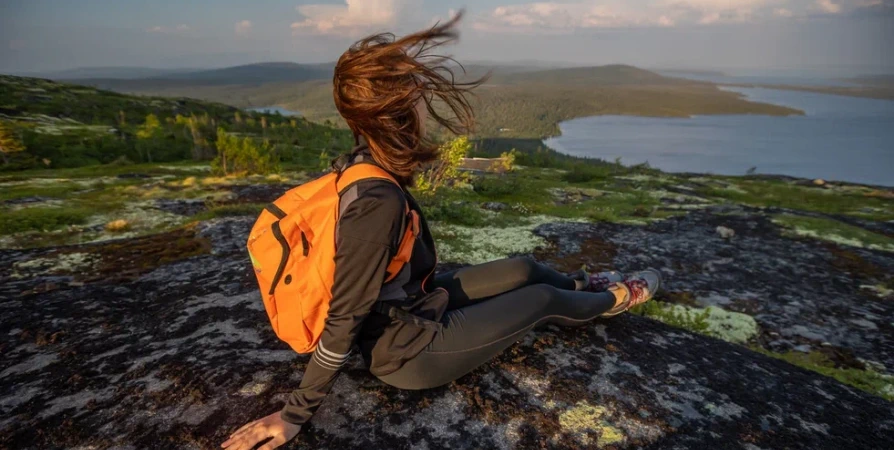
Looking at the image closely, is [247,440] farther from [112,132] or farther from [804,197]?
[112,132]

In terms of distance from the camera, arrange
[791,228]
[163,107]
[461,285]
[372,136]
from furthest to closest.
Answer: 1. [163,107]
2. [791,228]
3. [461,285]
4. [372,136]

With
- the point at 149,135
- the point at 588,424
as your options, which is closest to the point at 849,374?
the point at 588,424

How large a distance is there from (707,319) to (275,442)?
7116mm

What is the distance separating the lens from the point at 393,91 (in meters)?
3.16

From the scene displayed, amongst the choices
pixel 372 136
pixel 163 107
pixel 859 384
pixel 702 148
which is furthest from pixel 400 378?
pixel 702 148

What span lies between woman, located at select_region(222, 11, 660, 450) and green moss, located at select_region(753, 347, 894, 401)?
4.68 metres

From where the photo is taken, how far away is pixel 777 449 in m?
3.42

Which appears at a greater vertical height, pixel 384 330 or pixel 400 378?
pixel 384 330

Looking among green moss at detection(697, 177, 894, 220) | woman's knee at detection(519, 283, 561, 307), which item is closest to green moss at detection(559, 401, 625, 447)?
woman's knee at detection(519, 283, 561, 307)

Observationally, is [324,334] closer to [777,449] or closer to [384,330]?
[384,330]

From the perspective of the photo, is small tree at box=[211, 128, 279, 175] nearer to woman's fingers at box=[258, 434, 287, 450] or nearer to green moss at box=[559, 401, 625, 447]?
woman's fingers at box=[258, 434, 287, 450]

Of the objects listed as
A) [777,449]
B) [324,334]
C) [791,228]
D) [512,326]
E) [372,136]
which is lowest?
[791,228]

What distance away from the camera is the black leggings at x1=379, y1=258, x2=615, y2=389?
12.0 ft

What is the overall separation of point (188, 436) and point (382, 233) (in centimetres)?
212
